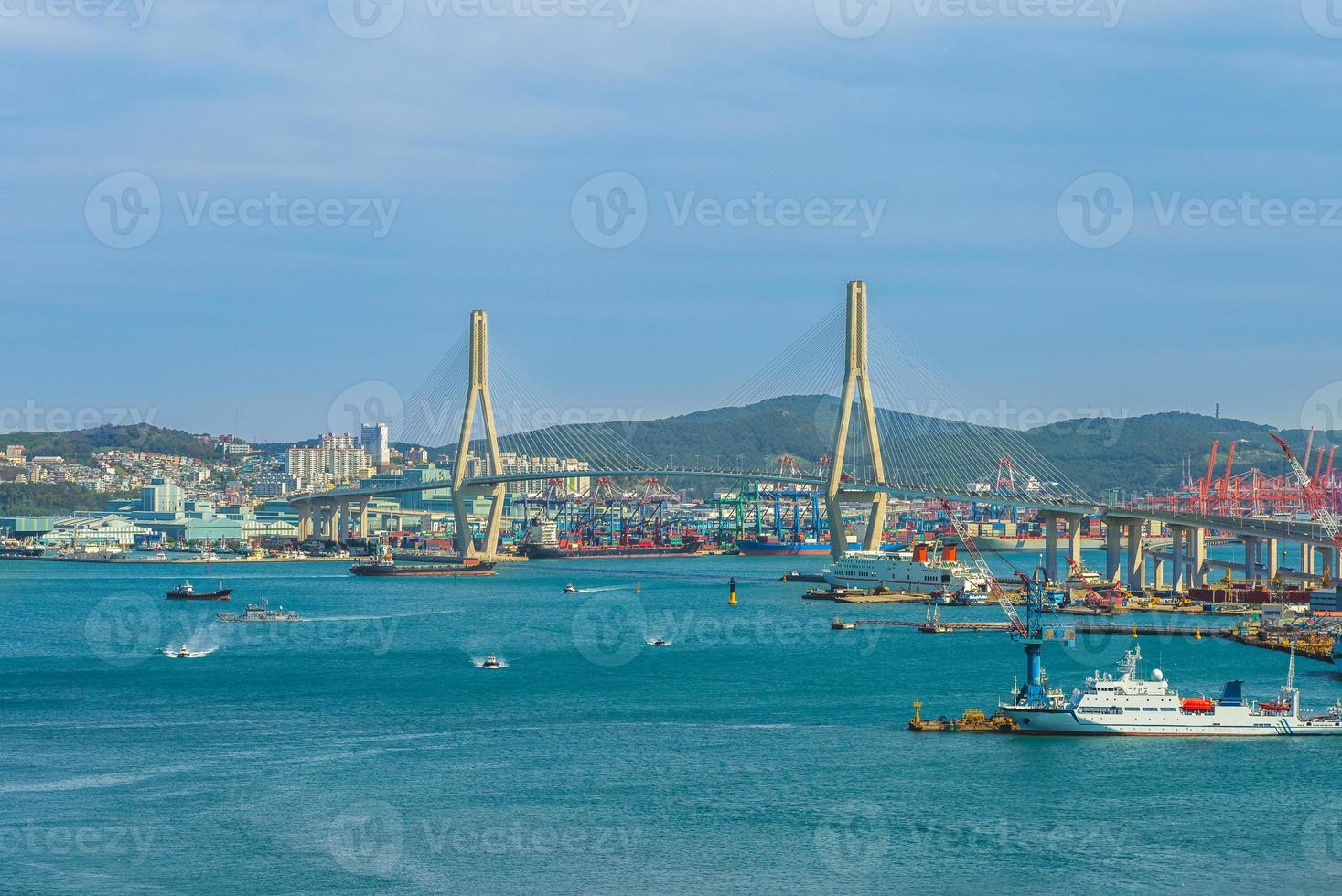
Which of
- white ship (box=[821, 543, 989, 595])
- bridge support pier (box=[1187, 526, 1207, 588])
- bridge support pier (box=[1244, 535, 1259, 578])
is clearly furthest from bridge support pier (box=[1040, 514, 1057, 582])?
bridge support pier (box=[1244, 535, 1259, 578])

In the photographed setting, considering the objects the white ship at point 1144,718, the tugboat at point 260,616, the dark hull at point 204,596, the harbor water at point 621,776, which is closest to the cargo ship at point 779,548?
the dark hull at point 204,596

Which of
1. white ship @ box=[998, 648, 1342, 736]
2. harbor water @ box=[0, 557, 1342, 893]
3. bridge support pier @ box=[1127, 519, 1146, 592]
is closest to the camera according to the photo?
harbor water @ box=[0, 557, 1342, 893]

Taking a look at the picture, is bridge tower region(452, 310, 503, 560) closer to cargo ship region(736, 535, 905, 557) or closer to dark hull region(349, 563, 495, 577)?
dark hull region(349, 563, 495, 577)

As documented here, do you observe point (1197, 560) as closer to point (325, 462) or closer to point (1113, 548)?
point (1113, 548)

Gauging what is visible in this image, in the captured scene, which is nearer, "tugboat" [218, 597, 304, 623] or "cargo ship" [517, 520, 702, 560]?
"tugboat" [218, 597, 304, 623]

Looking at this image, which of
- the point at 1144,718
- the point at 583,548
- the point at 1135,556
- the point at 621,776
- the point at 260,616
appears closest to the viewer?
the point at 621,776

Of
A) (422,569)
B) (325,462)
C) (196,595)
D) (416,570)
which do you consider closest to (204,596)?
(196,595)

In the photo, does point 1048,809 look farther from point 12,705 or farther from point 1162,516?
point 1162,516
